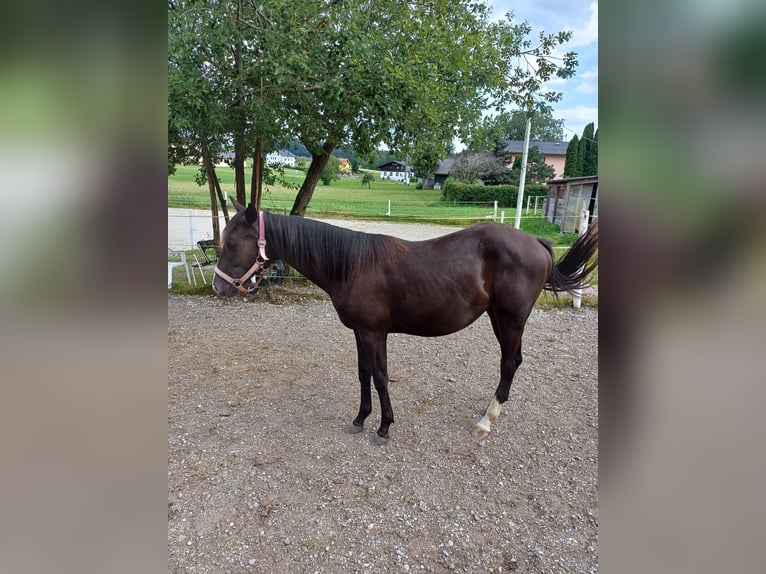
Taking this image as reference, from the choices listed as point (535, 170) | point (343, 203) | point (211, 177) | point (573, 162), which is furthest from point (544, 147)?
point (211, 177)

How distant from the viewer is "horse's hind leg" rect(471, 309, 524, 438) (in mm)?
2846

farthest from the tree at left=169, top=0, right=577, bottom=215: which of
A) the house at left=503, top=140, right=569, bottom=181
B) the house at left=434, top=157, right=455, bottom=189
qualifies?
the house at left=503, top=140, right=569, bottom=181

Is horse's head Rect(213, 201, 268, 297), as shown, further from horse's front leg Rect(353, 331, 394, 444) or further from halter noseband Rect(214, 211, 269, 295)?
horse's front leg Rect(353, 331, 394, 444)

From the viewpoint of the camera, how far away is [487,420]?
10.1 ft

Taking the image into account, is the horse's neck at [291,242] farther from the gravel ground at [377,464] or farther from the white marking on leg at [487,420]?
the white marking on leg at [487,420]

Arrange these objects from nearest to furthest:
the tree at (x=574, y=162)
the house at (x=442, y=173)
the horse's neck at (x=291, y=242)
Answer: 1. the horse's neck at (x=291, y=242)
2. the tree at (x=574, y=162)
3. the house at (x=442, y=173)

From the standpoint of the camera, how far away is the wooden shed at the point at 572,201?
12.3 ft

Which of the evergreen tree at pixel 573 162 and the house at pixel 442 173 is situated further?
the house at pixel 442 173

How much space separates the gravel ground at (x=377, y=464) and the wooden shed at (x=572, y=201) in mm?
1738

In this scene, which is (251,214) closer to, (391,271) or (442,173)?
(391,271)

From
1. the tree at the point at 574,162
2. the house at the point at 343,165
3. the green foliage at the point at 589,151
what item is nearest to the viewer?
the green foliage at the point at 589,151

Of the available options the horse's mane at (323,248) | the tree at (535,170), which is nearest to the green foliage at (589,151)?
the horse's mane at (323,248)
